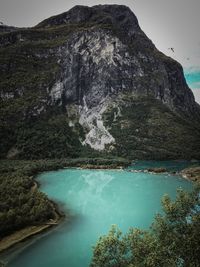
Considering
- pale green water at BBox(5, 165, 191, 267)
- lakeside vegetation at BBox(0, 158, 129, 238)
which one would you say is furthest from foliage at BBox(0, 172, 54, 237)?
pale green water at BBox(5, 165, 191, 267)

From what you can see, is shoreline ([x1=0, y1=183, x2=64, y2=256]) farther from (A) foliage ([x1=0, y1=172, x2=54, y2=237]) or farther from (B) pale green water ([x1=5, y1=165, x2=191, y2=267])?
(B) pale green water ([x1=5, y1=165, x2=191, y2=267])

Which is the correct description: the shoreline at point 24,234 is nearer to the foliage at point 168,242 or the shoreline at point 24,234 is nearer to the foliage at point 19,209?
the foliage at point 19,209

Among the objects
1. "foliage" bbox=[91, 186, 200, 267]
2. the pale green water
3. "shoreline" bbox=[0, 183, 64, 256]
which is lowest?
the pale green water

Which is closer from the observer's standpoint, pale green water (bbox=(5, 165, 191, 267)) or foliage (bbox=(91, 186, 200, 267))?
foliage (bbox=(91, 186, 200, 267))

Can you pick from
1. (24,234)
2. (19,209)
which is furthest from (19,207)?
(24,234)

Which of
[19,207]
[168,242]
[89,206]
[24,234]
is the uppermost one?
[168,242]

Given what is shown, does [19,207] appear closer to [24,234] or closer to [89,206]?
[24,234]

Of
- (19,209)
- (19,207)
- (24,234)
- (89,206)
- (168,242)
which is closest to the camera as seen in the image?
(168,242)
